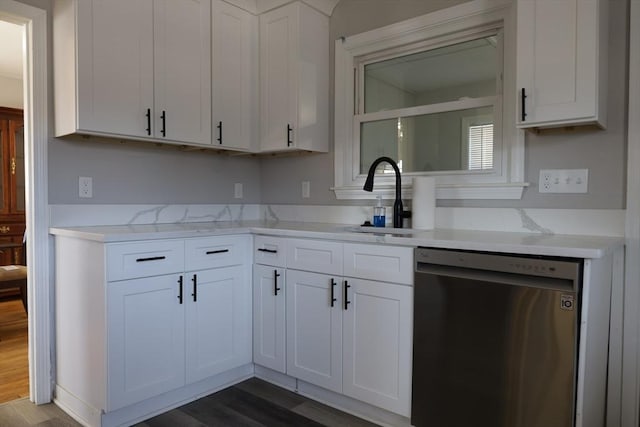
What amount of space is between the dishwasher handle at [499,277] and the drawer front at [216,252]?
1082 mm

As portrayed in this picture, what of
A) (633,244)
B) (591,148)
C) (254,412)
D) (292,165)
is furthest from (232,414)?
(591,148)

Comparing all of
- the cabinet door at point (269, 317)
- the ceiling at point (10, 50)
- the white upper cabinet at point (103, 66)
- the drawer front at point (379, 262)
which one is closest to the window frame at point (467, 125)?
the drawer front at point (379, 262)

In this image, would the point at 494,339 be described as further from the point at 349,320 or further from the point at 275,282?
the point at 275,282

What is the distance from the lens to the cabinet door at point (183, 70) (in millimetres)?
2492

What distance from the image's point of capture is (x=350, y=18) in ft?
9.42

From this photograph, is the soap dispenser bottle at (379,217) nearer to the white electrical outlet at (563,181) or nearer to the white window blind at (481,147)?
the white window blind at (481,147)

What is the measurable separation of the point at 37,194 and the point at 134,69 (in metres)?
0.81

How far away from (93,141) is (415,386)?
210cm

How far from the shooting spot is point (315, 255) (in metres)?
2.30

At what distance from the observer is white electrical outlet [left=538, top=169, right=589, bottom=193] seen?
6.60 feet

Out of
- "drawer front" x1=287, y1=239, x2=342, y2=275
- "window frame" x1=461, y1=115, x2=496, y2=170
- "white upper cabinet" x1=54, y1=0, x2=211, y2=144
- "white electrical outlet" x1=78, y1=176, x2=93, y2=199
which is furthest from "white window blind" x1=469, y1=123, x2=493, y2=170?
"white electrical outlet" x1=78, y1=176, x2=93, y2=199

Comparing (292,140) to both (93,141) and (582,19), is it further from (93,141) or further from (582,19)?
(582,19)

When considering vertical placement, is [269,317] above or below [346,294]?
below

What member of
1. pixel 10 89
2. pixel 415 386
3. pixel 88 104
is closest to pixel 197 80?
pixel 88 104
